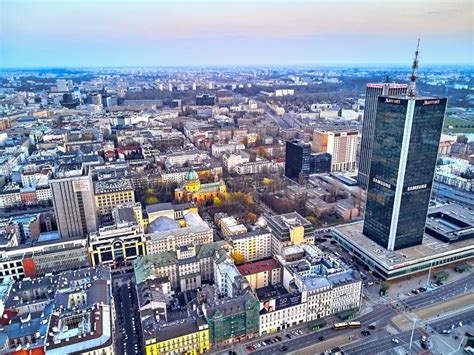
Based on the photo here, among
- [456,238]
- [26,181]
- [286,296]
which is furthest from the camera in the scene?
[26,181]

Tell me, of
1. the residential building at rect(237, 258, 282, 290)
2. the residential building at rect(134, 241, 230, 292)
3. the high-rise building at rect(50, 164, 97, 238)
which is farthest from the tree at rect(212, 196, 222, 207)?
the residential building at rect(237, 258, 282, 290)

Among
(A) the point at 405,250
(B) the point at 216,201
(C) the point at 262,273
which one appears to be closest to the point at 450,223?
(A) the point at 405,250

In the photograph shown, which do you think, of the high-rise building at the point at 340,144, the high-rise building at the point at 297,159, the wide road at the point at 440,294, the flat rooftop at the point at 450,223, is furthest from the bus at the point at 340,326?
the high-rise building at the point at 340,144

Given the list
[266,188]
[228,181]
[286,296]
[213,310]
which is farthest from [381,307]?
[228,181]

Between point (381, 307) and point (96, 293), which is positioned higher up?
point (96, 293)

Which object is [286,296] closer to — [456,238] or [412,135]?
[412,135]
